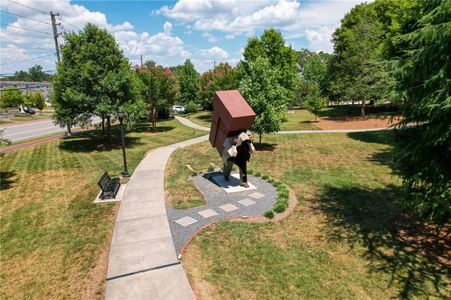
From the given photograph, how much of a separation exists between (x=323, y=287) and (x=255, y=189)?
6.66 m

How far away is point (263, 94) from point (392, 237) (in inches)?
510

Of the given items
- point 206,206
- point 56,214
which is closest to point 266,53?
point 206,206

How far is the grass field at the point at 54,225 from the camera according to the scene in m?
7.43

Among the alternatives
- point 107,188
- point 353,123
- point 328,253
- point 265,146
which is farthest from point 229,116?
point 353,123

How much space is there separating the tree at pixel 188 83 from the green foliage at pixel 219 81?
2.26 metres

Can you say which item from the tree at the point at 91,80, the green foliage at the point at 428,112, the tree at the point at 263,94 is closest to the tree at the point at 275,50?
the tree at the point at 263,94

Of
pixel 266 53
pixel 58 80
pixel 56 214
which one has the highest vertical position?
pixel 266 53

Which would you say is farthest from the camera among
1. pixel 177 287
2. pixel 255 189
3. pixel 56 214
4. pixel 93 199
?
pixel 255 189

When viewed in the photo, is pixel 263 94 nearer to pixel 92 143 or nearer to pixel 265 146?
pixel 265 146

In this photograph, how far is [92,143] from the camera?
2517cm

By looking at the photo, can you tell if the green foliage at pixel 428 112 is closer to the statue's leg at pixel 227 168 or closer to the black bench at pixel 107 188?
the statue's leg at pixel 227 168

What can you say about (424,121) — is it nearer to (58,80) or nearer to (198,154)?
(198,154)

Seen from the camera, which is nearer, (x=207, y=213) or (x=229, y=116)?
(x=207, y=213)

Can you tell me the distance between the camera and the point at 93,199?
499 inches
